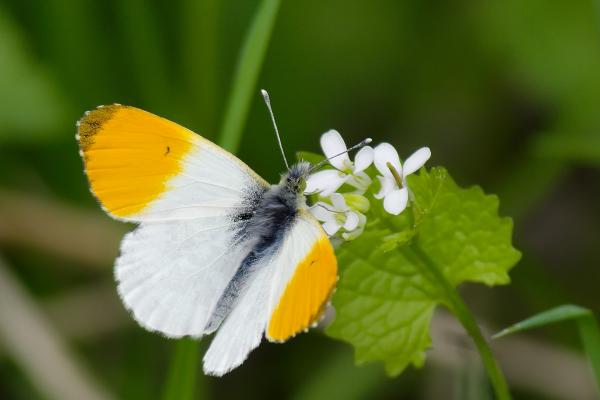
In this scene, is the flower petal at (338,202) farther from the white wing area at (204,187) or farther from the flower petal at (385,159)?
the white wing area at (204,187)

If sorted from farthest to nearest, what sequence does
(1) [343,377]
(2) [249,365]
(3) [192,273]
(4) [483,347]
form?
1. (2) [249,365]
2. (1) [343,377]
3. (3) [192,273]
4. (4) [483,347]

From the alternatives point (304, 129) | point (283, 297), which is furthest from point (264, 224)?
point (304, 129)

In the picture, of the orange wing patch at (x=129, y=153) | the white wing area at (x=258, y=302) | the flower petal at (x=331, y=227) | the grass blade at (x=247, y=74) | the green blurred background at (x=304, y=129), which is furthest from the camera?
the green blurred background at (x=304, y=129)

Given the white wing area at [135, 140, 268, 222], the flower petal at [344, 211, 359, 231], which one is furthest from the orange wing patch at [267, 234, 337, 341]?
the white wing area at [135, 140, 268, 222]

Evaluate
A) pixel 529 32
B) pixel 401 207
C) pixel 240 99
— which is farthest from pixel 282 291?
pixel 529 32

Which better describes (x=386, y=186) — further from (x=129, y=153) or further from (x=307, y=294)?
(x=129, y=153)

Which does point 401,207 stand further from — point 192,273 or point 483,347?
point 192,273

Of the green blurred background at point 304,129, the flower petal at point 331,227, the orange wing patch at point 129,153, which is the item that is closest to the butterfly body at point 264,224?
the flower petal at point 331,227
